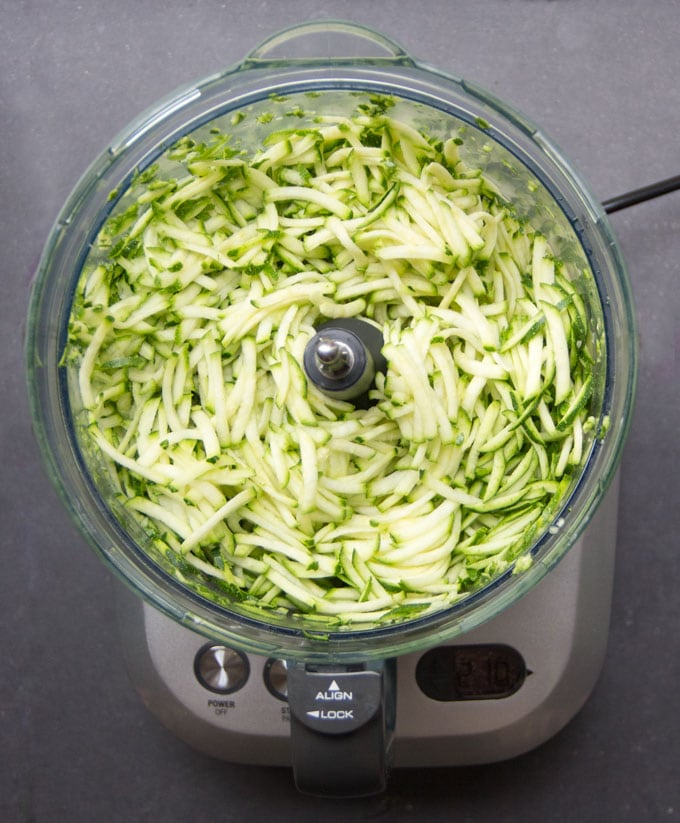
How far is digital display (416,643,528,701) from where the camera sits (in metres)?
0.84

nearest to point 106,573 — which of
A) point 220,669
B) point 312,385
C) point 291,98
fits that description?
point 220,669

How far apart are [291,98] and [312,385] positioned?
0.20 m

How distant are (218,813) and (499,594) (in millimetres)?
449

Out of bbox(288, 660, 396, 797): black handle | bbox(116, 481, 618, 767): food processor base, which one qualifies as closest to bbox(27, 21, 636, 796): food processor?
bbox(288, 660, 396, 797): black handle

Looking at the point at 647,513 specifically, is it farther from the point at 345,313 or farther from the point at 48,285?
the point at 48,285

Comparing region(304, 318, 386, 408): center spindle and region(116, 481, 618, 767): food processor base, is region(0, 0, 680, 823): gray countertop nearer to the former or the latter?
region(116, 481, 618, 767): food processor base

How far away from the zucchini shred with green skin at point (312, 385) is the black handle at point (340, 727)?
0.06m

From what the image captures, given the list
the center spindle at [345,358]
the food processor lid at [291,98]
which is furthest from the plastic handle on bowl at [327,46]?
the center spindle at [345,358]

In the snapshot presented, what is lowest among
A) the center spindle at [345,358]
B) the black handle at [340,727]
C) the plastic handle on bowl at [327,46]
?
the black handle at [340,727]

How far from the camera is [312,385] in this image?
743 mm

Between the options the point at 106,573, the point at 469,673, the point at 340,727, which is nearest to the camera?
the point at 340,727

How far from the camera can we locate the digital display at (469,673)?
840 mm

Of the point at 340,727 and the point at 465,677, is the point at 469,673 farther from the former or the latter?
the point at 340,727

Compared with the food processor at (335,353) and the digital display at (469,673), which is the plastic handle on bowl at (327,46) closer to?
the food processor at (335,353)
